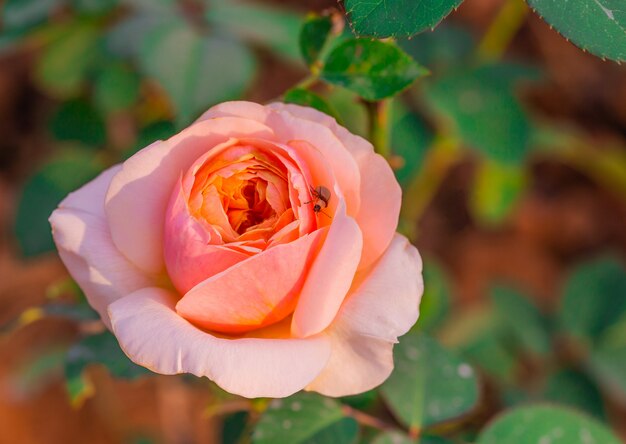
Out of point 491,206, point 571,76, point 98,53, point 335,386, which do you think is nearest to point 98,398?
point 98,53

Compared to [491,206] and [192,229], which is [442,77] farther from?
[192,229]

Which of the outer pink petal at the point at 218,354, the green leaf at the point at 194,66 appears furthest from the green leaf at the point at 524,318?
the outer pink petal at the point at 218,354

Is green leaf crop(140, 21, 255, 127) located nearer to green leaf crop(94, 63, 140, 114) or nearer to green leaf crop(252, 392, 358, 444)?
green leaf crop(94, 63, 140, 114)

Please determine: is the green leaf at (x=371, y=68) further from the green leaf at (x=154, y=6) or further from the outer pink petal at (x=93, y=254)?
the green leaf at (x=154, y=6)

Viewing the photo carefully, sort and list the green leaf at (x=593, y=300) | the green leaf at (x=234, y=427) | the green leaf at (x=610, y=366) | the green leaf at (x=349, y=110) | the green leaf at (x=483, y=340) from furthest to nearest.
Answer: the green leaf at (x=483, y=340), the green leaf at (x=593, y=300), the green leaf at (x=610, y=366), the green leaf at (x=349, y=110), the green leaf at (x=234, y=427)

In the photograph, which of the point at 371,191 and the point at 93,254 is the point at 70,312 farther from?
the point at 371,191

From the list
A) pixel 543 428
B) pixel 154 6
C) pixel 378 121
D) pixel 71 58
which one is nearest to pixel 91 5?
pixel 154 6
